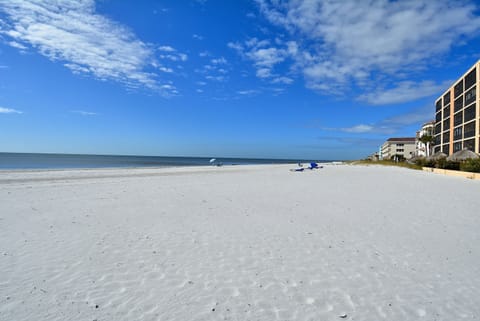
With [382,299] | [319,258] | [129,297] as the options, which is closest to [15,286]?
[129,297]

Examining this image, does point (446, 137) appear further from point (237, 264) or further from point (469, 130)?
point (237, 264)

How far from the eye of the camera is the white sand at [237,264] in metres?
2.89

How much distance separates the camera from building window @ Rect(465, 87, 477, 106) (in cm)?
4106

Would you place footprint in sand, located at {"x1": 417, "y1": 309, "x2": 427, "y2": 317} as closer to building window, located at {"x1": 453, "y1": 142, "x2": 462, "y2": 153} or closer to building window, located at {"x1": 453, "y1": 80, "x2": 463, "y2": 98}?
building window, located at {"x1": 453, "y1": 142, "x2": 462, "y2": 153}

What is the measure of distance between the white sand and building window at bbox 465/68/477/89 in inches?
1862

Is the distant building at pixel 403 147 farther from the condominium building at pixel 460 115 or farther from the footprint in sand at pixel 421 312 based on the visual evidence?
the footprint in sand at pixel 421 312

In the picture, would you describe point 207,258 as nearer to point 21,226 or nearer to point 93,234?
point 93,234

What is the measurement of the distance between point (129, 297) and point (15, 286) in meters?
1.54

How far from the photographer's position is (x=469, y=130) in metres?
42.4

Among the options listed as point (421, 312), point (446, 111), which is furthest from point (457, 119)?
point (421, 312)

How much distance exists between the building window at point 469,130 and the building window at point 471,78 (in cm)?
645

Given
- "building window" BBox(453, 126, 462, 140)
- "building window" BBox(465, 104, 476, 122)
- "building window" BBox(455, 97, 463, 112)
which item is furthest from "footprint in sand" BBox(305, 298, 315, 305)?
"building window" BBox(455, 97, 463, 112)

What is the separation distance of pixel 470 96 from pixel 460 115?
517 centimetres

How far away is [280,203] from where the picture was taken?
8891 mm
